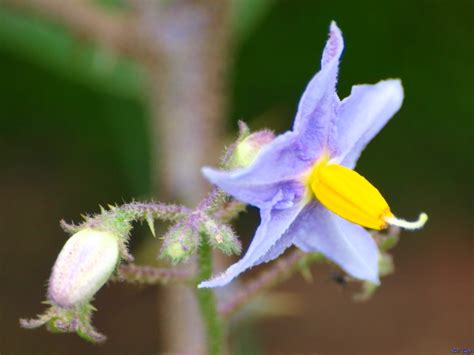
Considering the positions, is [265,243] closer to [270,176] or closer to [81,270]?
[270,176]

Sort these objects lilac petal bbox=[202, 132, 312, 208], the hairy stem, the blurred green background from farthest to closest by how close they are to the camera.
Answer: the blurred green background
the hairy stem
lilac petal bbox=[202, 132, 312, 208]

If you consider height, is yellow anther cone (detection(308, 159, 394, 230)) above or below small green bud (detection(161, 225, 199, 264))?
above

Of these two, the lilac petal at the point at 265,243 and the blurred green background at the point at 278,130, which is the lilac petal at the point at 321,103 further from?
the blurred green background at the point at 278,130

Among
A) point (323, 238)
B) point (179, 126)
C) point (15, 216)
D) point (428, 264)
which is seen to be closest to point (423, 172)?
point (428, 264)

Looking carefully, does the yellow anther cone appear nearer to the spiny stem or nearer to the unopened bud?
the unopened bud

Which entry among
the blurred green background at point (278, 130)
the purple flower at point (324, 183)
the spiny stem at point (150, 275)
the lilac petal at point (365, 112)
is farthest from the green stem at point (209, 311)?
the blurred green background at point (278, 130)

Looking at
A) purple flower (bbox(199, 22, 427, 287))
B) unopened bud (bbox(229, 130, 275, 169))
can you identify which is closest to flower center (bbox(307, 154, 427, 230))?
purple flower (bbox(199, 22, 427, 287))

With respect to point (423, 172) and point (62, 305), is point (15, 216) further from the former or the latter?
point (62, 305)
